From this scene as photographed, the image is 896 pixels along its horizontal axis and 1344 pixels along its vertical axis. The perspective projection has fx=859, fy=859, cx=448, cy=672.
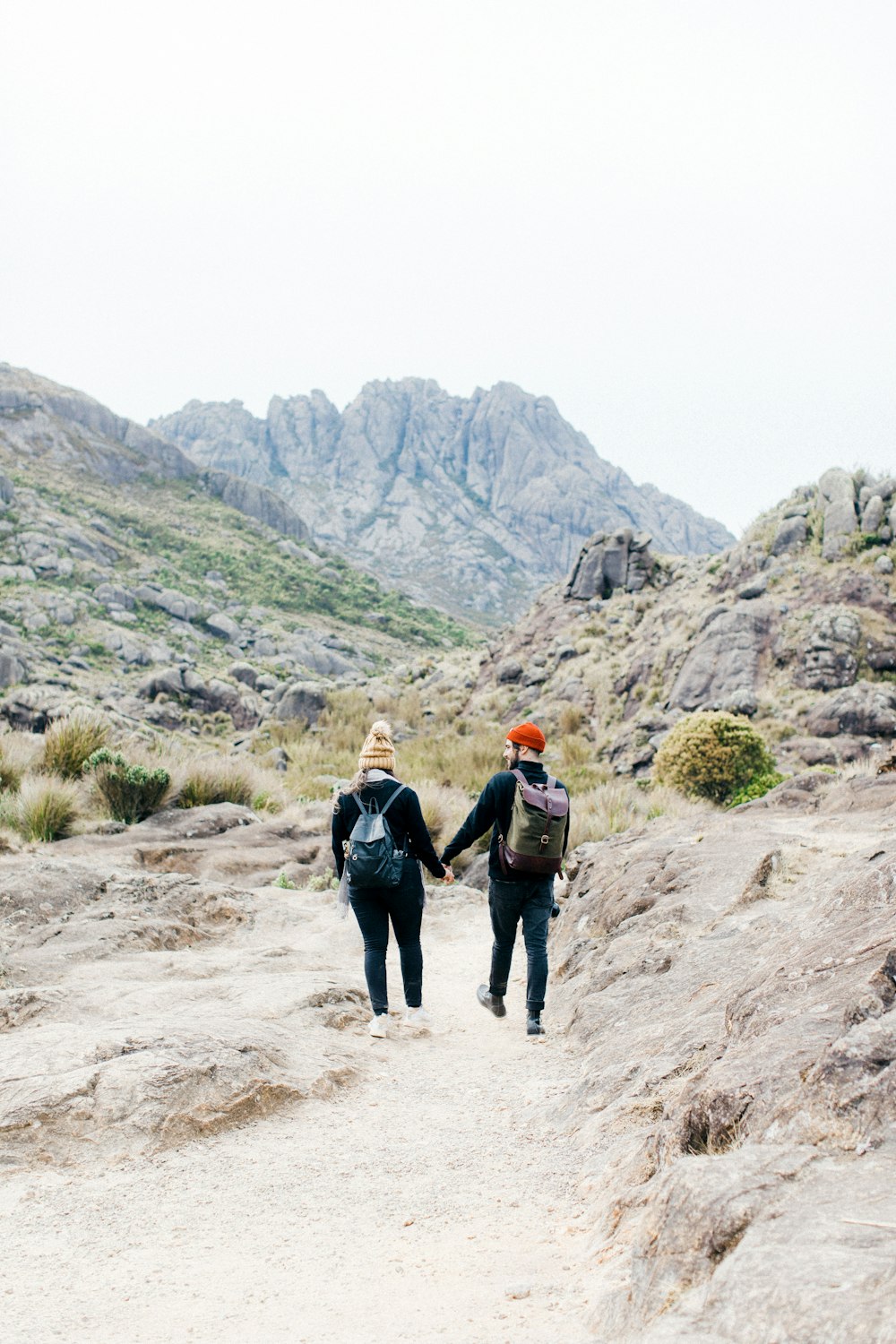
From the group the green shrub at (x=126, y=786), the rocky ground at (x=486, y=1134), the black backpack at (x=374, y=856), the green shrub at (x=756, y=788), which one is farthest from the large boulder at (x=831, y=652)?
the black backpack at (x=374, y=856)

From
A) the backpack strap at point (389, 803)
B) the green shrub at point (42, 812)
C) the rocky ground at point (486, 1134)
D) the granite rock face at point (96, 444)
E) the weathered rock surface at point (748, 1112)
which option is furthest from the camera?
the granite rock face at point (96, 444)

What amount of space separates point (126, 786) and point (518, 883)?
8.15 meters

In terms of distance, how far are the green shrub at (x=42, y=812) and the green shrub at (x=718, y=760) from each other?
927cm

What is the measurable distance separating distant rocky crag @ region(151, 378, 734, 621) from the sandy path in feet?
417

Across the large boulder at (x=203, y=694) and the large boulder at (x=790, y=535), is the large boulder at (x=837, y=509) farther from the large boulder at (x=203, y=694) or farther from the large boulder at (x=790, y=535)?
the large boulder at (x=203, y=694)

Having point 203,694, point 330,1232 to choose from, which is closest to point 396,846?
point 330,1232

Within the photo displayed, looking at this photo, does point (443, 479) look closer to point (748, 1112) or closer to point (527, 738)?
point (527, 738)

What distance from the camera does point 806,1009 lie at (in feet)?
10.9

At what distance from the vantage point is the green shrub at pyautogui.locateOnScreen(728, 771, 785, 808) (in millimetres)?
13367

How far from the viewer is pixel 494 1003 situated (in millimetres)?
6320

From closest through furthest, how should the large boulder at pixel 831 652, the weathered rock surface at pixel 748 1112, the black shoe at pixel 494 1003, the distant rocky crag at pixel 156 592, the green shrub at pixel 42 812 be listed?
1. the weathered rock surface at pixel 748 1112
2. the black shoe at pixel 494 1003
3. the green shrub at pixel 42 812
4. the large boulder at pixel 831 652
5. the distant rocky crag at pixel 156 592

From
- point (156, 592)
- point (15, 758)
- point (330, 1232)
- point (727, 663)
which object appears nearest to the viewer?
point (330, 1232)

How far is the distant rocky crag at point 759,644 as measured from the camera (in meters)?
18.0

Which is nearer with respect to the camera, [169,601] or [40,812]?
[40,812]
